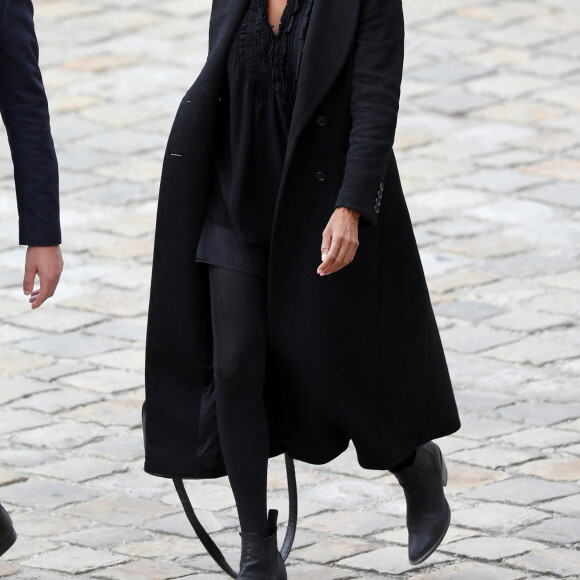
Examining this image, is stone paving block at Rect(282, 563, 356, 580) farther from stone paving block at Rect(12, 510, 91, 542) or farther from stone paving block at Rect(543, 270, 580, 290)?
stone paving block at Rect(543, 270, 580, 290)

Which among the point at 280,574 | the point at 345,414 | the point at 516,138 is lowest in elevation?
the point at 516,138

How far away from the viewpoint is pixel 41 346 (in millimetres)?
5930

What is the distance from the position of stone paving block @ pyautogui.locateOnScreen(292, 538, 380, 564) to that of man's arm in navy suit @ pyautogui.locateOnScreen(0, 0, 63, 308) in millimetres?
1038

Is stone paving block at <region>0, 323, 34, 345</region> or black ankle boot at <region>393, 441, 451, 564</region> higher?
black ankle boot at <region>393, 441, 451, 564</region>

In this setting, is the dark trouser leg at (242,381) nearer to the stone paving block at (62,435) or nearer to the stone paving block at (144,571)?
the stone paving block at (144,571)

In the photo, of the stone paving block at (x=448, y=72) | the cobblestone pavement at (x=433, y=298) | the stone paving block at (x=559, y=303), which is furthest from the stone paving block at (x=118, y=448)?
the stone paving block at (x=448, y=72)

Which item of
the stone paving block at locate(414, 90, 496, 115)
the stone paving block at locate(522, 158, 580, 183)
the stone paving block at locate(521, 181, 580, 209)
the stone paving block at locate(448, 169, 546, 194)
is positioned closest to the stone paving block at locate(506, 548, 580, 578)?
the stone paving block at locate(521, 181, 580, 209)

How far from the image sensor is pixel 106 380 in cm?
558

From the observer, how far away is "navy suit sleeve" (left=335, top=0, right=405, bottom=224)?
348 cm

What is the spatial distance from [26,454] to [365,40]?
207 cm

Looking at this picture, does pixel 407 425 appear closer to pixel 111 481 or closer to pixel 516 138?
pixel 111 481

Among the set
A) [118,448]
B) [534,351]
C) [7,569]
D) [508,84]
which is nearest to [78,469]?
[118,448]

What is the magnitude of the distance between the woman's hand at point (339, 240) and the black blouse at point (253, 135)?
23 cm

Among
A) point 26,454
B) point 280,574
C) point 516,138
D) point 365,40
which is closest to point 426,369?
point 280,574
